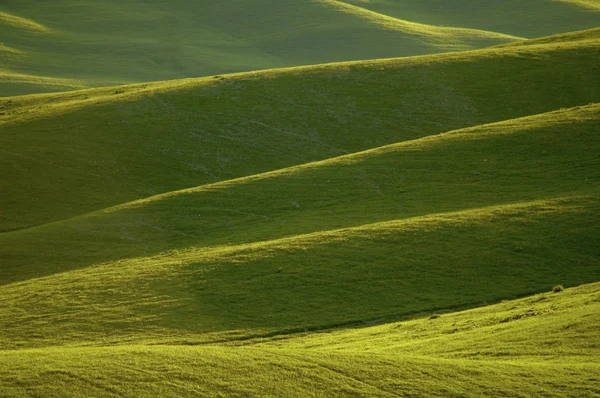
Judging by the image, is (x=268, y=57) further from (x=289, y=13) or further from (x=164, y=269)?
(x=164, y=269)

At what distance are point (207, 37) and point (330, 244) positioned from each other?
152866 millimetres

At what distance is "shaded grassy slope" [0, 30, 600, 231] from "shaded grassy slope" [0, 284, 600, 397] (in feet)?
107

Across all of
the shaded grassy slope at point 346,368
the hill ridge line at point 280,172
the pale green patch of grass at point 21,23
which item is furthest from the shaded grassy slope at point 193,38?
the shaded grassy slope at point 346,368

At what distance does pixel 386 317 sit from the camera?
3319cm

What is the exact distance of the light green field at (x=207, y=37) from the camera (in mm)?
160375

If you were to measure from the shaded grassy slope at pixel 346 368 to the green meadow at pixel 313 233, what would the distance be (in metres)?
0.08

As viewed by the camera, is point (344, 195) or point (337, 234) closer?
point (337, 234)

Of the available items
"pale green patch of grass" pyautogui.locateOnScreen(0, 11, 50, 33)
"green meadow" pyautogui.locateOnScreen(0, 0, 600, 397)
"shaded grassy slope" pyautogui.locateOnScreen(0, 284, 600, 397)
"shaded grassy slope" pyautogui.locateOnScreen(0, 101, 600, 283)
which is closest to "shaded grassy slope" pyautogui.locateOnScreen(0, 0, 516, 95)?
"pale green patch of grass" pyautogui.locateOnScreen(0, 11, 50, 33)

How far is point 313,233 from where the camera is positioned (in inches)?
1702

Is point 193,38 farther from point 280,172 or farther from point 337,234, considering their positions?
point 337,234

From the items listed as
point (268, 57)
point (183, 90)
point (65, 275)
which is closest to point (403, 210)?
point (65, 275)

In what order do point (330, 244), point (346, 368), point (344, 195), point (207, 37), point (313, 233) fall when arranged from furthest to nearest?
point (207, 37), point (344, 195), point (313, 233), point (330, 244), point (346, 368)

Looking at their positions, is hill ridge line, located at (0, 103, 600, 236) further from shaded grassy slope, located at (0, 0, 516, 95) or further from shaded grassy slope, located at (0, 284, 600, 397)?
shaded grassy slope, located at (0, 0, 516, 95)

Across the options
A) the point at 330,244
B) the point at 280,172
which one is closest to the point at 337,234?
the point at 330,244
